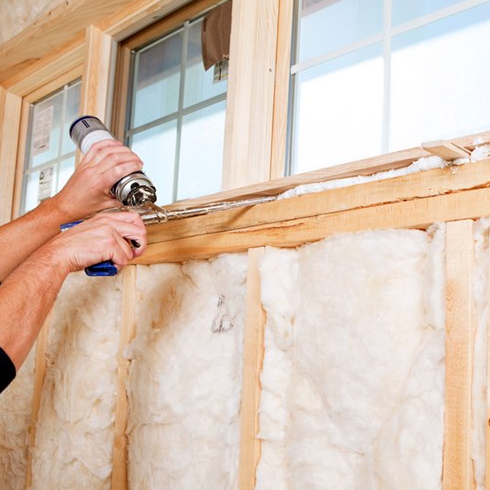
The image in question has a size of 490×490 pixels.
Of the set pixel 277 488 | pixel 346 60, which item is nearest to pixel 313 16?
pixel 346 60

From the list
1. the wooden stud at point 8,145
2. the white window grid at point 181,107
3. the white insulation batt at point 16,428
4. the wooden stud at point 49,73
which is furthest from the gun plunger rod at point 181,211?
the wooden stud at point 8,145

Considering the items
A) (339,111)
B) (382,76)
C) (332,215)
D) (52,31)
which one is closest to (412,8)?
(382,76)

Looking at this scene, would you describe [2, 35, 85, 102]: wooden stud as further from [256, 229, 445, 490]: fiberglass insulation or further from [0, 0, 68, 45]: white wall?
[256, 229, 445, 490]: fiberglass insulation

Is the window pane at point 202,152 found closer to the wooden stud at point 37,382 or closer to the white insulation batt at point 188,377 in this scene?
the white insulation batt at point 188,377

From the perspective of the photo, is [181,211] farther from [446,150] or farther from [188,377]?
[446,150]

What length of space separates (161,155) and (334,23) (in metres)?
0.64

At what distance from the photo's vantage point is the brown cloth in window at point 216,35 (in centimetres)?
156

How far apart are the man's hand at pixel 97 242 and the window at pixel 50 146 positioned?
110cm

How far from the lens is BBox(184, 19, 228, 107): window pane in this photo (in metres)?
1.61

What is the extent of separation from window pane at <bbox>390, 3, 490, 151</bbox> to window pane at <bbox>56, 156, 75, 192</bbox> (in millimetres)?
1272

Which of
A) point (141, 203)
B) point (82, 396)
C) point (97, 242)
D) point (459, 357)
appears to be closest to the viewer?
point (459, 357)

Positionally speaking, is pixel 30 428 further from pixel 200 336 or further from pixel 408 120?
pixel 408 120

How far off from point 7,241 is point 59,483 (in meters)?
0.57

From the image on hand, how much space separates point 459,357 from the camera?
795 millimetres
